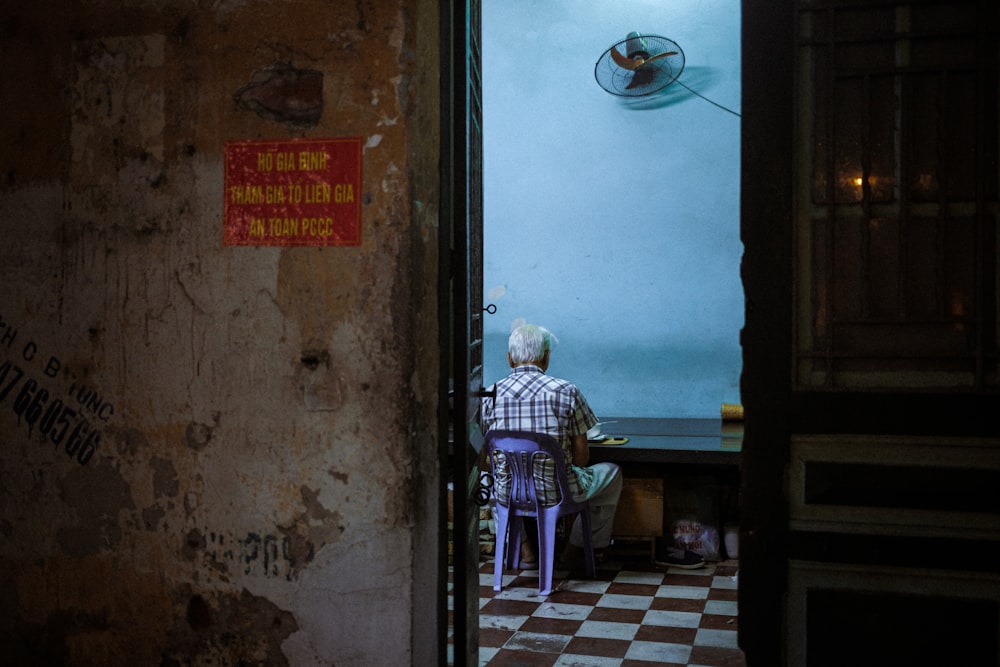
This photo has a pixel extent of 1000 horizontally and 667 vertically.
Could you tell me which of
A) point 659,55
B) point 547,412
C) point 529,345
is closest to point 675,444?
point 547,412

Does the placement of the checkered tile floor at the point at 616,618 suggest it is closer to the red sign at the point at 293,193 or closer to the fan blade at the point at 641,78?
the red sign at the point at 293,193

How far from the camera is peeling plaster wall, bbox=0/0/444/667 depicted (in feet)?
8.41

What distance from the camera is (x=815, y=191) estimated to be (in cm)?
223

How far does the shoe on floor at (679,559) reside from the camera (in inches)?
194

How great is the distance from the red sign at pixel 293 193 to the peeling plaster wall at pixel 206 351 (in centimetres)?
4

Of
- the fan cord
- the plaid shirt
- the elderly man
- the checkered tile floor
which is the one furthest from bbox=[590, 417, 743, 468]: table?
the fan cord

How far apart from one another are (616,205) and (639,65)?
0.97m

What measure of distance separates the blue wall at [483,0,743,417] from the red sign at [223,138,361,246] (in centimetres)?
370

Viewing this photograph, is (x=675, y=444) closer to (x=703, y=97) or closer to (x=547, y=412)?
(x=547, y=412)

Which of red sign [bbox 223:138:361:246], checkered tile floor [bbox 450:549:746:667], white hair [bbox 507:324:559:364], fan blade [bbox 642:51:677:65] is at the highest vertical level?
fan blade [bbox 642:51:677:65]

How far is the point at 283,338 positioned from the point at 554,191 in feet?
12.7

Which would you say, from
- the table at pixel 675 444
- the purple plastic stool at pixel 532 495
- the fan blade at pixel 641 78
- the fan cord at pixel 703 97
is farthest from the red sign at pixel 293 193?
the fan cord at pixel 703 97

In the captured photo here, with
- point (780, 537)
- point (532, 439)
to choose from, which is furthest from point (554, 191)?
point (780, 537)

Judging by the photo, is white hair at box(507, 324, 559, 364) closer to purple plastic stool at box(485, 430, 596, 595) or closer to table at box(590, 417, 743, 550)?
purple plastic stool at box(485, 430, 596, 595)
